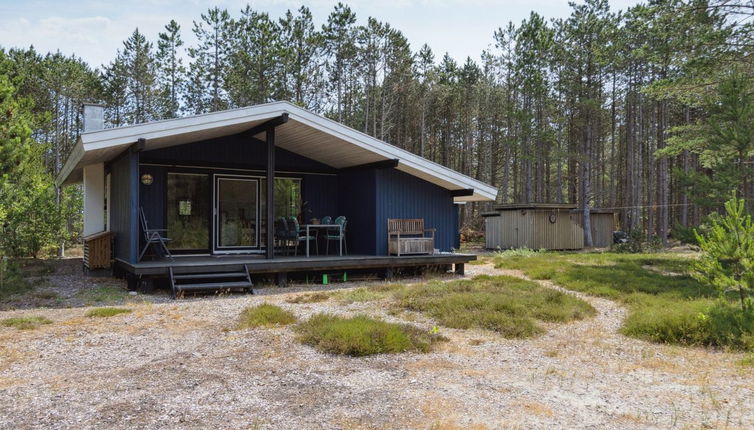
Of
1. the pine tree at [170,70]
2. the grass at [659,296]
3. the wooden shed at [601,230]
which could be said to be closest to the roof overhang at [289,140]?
the grass at [659,296]

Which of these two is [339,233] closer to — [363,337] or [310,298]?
[310,298]

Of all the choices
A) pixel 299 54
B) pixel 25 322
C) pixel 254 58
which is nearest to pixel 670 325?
pixel 25 322

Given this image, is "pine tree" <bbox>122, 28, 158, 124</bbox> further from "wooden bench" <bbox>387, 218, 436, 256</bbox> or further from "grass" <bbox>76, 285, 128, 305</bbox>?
"wooden bench" <bbox>387, 218, 436, 256</bbox>

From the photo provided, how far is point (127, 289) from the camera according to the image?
25.9ft

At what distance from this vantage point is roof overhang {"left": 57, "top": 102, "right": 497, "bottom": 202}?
7.56 m

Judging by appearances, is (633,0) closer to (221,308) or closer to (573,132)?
(573,132)

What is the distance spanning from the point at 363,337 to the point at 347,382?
0.93 m

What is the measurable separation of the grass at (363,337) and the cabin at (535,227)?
14.1m

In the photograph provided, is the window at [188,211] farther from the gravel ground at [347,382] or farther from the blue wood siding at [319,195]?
the gravel ground at [347,382]

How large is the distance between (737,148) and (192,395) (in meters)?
11.9

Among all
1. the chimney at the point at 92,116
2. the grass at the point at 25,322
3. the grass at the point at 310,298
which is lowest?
the grass at the point at 310,298

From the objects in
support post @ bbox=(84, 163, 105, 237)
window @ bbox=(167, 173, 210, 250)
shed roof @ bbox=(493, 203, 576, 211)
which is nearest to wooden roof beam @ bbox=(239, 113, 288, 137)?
window @ bbox=(167, 173, 210, 250)

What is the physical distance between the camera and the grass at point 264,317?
5.34 m

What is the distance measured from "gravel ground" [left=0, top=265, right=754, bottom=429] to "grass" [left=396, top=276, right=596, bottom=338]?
1.27 feet
